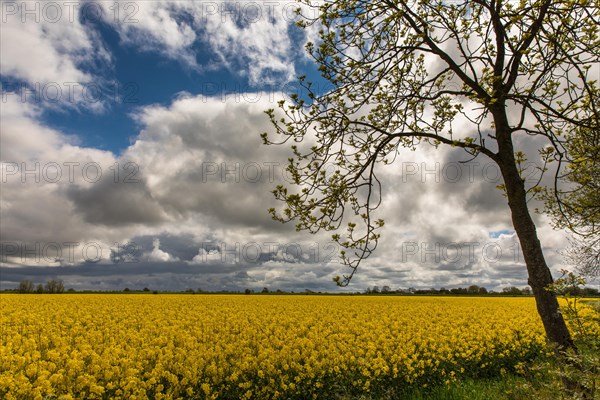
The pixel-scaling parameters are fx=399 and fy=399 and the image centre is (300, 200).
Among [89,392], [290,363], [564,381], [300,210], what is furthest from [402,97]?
[89,392]

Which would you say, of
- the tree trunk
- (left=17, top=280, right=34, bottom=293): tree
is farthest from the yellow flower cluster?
(left=17, top=280, right=34, bottom=293): tree

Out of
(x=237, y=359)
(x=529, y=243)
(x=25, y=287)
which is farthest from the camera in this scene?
(x=25, y=287)

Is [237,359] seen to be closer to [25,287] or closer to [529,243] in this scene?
[529,243]

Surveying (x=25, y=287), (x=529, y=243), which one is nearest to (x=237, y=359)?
(x=529, y=243)

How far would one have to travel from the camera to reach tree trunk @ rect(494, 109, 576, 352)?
6.61 meters

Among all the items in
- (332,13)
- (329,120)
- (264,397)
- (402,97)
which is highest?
(332,13)

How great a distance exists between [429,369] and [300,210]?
7779 millimetres

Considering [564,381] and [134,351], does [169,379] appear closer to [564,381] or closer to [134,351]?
[134,351]

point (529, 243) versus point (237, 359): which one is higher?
point (529, 243)

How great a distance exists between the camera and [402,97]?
7.58m

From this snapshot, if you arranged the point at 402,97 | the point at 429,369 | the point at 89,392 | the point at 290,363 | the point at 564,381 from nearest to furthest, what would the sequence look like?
the point at 564,381, the point at 402,97, the point at 89,392, the point at 290,363, the point at 429,369

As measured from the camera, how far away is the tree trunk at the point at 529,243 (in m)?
6.61

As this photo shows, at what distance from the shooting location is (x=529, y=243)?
22.9ft

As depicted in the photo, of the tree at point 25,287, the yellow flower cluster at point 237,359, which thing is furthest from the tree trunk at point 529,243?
the tree at point 25,287
